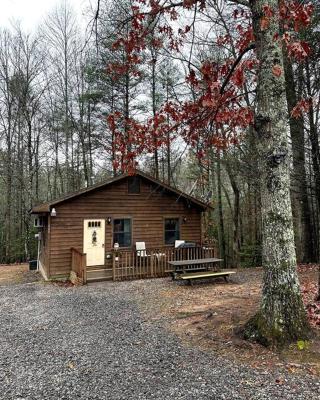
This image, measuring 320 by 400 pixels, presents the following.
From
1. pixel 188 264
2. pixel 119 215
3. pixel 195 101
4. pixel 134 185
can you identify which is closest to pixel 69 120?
pixel 134 185

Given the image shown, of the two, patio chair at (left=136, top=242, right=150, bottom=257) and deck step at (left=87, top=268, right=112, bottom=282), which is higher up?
patio chair at (left=136, top=242, right=150, bottom=257)

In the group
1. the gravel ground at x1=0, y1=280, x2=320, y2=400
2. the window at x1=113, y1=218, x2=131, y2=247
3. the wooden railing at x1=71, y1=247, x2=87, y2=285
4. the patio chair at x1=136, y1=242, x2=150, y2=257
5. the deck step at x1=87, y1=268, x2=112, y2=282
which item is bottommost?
the gravel ground at x1=0, y1=280, x2=320, y2=400

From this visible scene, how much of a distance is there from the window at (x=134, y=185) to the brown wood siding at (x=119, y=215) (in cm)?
16

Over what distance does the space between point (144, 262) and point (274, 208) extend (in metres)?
7.56

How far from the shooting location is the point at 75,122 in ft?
63.6

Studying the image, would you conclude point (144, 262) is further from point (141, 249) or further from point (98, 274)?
point (98, 274)

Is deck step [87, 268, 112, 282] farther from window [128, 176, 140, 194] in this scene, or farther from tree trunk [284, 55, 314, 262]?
tree trunk [284, 55, 314, 262]

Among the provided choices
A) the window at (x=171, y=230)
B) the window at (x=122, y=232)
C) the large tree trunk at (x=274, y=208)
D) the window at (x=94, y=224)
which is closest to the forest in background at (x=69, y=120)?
the window at (x=171, y=230)

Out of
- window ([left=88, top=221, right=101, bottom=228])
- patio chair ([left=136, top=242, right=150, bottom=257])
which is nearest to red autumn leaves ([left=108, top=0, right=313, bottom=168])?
patio chair ([left=136, top=242, right=150, bottom=257])

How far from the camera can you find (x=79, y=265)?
1037 centimetres

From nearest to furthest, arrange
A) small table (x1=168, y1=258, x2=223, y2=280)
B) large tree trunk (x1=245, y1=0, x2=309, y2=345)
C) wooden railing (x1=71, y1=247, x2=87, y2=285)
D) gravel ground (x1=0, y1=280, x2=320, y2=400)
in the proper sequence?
gravel ground (x1=0, y1=280, x2=320, y2=400) → large tree trunk (x1=245, y1=0, x2=309, y2=345) → small table (x1=168, y1=258, x2=223, y2=280) → wooden railing (x1=71, y1=247, x2=87, y2=285)

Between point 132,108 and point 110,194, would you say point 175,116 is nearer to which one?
point 110,194

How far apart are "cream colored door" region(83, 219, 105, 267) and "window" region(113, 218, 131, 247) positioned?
0.50 meters

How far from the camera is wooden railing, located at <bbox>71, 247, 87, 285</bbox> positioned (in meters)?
10.0
